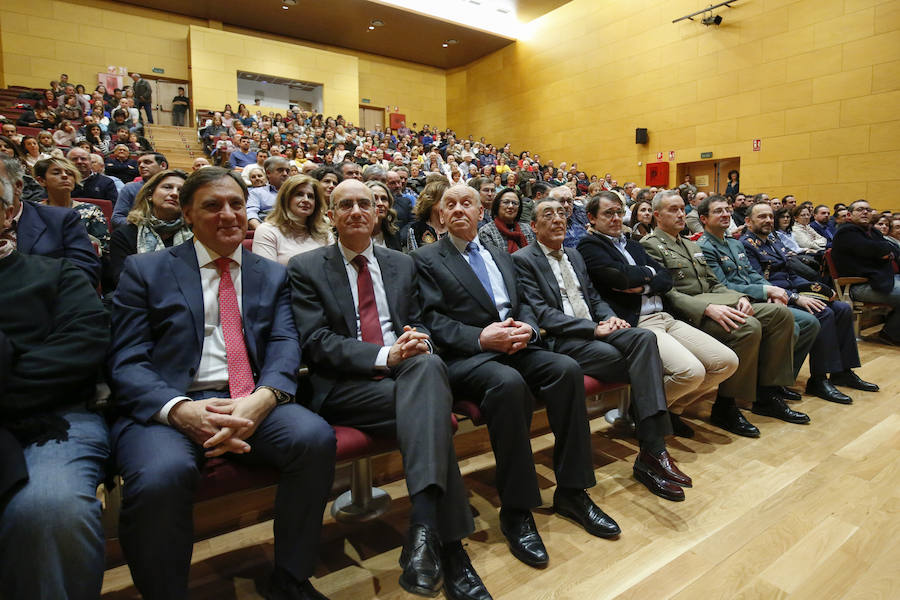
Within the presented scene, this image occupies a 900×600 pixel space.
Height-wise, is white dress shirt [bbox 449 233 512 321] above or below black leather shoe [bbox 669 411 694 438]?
above

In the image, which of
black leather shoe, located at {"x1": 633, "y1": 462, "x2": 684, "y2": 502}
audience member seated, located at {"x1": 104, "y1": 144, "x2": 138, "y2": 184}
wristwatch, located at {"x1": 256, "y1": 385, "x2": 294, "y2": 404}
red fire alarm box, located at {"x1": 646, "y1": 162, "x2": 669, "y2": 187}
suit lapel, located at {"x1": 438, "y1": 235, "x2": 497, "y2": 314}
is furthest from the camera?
red fire alarm box, located at {"x1": 646, "y1": 162, "x2": 669, "y2": 187}

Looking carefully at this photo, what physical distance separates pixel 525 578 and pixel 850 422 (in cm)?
197

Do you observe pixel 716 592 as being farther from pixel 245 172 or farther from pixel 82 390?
pixel 245 172

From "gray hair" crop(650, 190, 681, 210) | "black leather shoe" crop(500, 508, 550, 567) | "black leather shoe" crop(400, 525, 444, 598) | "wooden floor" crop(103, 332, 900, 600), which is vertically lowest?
"wooden floor" crop(103, 332, 900, 600)

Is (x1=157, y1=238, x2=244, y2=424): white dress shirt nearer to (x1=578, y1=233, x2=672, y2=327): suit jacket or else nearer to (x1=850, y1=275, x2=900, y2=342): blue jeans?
(x1=578, y1=233, x2=672, y2=327): suit jacket

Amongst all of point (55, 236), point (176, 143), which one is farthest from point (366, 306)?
point (176, 143)

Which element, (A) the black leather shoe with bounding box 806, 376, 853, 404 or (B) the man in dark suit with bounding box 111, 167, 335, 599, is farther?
(A) the black leather shoe with bounding box 806, 376, 853, 404

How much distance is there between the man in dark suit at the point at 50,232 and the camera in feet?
5.21

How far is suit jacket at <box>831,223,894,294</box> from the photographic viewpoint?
3.55 meters

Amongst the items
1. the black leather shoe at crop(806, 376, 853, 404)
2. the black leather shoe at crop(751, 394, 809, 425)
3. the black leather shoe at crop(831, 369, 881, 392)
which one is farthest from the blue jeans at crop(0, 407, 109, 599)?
the black leather shoe at crop(831, 369, 881, 392)

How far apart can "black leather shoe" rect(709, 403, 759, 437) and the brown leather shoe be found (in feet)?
2.10

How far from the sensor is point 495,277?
1980mm

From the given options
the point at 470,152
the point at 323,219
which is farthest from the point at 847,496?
the point at 470,152

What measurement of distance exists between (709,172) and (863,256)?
246 inches
